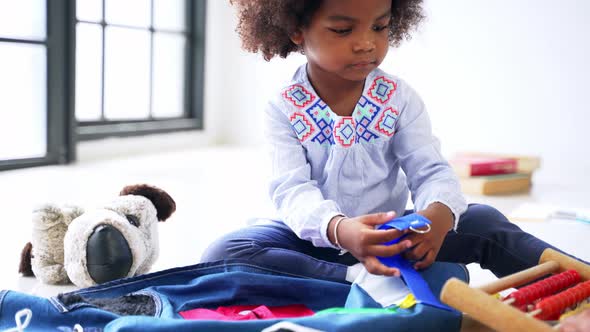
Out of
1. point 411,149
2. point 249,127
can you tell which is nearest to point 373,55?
point 411,149

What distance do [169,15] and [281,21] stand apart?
2131mm

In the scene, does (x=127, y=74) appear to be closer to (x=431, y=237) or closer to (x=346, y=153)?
(x=346, y=153)

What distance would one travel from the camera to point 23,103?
2.41 metres

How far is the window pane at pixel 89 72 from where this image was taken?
2.60 meters

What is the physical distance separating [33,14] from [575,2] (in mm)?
1960

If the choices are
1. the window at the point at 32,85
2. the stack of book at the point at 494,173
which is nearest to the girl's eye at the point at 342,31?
the stack of book at the point at 494,173

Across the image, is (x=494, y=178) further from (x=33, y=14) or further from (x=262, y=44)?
(x=33, y=14)

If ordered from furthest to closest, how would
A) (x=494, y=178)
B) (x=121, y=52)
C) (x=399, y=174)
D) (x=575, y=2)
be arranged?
(x=121, y=52)
(x=575, y=2)
(x=494, y=178)
(x=399, y=174)

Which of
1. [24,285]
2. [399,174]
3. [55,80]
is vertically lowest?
[24,285]

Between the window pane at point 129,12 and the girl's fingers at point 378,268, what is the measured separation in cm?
211

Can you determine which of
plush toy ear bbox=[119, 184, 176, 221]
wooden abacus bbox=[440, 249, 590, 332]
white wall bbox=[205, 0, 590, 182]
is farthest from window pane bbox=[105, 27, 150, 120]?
wooden abacus bbox=[440, 249, 590, 332]

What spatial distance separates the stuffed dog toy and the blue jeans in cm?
14

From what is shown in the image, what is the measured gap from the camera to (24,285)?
3.85ft

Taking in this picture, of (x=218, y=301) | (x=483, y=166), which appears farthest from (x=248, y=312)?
(x=483, y=166)
